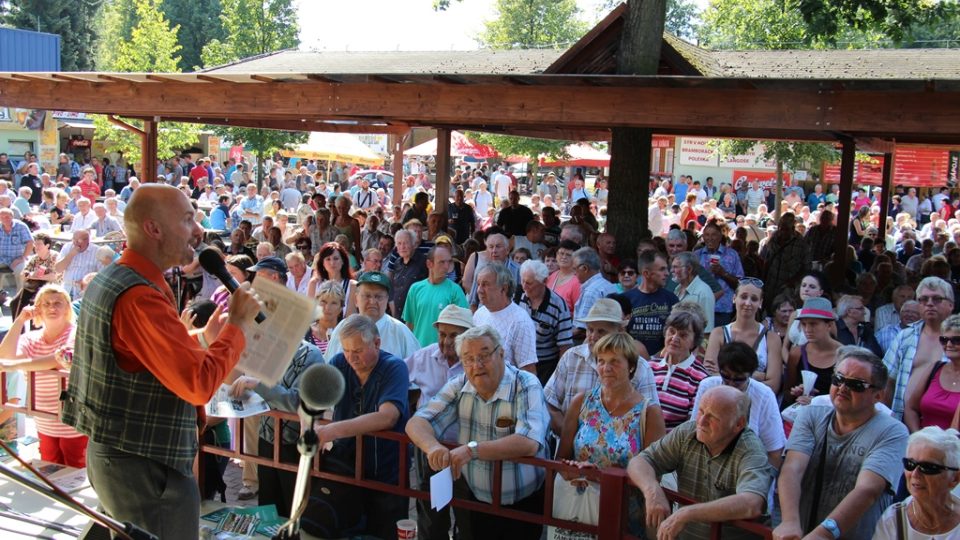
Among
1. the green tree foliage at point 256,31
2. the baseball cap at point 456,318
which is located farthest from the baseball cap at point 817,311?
the green tree foliage at point 256,31

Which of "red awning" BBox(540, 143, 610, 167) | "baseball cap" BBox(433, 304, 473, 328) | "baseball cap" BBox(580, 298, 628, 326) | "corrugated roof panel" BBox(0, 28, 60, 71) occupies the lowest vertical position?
"baseball cap" BBox(433, 304, 473, 328)

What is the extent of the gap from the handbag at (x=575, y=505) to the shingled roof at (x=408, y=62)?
9.86 metres

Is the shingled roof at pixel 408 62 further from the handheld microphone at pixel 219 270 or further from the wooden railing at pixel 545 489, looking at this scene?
the handheld microphone at pixel 219 270

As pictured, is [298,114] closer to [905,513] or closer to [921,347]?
[921,347]

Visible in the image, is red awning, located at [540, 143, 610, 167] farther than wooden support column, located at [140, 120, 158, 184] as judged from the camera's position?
Yes

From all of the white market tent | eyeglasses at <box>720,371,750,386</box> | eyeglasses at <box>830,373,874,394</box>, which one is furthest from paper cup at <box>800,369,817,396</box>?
the white market tent

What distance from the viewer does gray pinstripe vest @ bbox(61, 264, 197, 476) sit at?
3027mm

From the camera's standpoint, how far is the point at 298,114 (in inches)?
408

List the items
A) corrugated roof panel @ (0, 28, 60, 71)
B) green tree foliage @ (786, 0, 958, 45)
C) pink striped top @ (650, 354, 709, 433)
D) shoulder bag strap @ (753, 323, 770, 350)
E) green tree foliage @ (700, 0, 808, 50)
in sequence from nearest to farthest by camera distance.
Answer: pink striped top @ (650, 354, 709, 433), shoulder bag strap @ (753, 323, 770, 350), green tree foliage @ (786, 0, 958, 45), green tree foliage @ (700, 0, 808, 50), corrugated roof panel @ (0, 28, 60, 71)

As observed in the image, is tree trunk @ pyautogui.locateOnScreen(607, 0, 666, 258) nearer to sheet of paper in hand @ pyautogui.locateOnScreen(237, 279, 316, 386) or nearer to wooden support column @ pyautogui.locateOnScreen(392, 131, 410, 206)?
wooden support column @ pyautogui.locateOnScreen(392, 131, 410, 206)

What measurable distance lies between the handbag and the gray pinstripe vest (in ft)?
6.26

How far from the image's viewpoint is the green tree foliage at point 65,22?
45.4 m

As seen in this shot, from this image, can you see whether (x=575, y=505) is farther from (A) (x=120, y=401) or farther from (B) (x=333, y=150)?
(B) (x=333, y=150)

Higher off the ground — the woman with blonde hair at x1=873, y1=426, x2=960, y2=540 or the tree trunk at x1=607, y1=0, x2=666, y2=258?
the tree trunk at x1=607, y1=0, x2=666, y2=258
